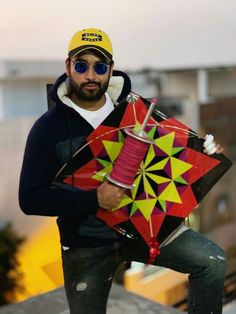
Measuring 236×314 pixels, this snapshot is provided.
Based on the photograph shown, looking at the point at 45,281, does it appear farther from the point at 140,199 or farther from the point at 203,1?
the point at 140,199

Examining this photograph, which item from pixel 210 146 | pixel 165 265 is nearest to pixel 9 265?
pixel 165 265

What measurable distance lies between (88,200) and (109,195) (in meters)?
0.07

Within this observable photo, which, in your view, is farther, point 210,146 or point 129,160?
point 210,146

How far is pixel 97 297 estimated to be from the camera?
1.38 m

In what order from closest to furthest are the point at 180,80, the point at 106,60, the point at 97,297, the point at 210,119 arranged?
the point at 106,60, the point at 97,297, the point at 180,80, the point at 210,119

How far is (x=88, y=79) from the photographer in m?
1.25

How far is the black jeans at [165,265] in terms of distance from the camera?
4.44 ft

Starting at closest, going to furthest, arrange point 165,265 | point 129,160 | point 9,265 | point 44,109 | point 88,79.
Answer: point 129,160 < point 88,79 < point 165,265 < point 44,109 < point 9,265

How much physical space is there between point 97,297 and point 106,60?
73 centimetres

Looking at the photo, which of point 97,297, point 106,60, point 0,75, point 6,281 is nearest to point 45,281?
point 6,281

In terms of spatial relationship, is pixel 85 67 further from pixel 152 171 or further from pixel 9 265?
pixel 9 265

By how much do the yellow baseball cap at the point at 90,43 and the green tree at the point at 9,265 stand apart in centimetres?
404

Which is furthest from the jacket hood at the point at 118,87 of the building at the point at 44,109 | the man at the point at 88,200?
the building at the point at 44,109

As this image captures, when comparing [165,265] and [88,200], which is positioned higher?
[88,200]
